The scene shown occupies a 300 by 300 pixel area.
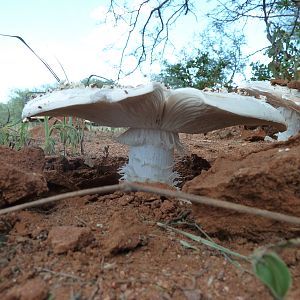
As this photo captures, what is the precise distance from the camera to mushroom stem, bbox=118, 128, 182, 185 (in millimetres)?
2000

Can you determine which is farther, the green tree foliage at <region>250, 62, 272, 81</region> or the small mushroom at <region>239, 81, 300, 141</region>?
the green tree foliage at <region>250, 62, 272, 81</region>

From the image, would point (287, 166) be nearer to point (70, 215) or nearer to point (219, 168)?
point (219, 168)

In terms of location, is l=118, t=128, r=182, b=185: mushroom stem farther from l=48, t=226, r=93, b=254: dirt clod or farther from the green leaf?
the green leaf

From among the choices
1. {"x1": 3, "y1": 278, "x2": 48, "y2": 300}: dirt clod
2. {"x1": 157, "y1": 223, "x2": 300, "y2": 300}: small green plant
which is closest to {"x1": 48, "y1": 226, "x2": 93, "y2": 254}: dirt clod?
{"x1": 3, "y1": 278, "x2": 48, "y2": 300}: dirt clod

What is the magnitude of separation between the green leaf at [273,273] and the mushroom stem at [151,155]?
1.28 meters

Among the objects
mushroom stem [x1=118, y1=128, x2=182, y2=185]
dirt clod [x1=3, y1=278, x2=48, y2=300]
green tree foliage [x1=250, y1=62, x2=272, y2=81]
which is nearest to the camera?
dirt clod [x1=3, y1=278, x2=48, y2=300]

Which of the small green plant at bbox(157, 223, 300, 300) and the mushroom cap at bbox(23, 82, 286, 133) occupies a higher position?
the mushroom cap at bbox(23, 82, 286, 133)

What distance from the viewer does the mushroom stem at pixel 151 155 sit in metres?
2.00

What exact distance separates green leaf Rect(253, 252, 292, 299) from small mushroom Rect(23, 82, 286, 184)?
0.85 metres

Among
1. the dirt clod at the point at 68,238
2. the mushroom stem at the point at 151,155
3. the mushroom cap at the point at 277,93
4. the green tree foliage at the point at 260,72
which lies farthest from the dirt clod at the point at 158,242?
the green tree foliage at the point at 260,72

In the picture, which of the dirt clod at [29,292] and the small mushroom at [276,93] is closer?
the dirt clod at [29,292]

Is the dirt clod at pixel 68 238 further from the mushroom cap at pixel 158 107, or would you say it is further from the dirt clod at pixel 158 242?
the mushroom cap at pixel 158 107

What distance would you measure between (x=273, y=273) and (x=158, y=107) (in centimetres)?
110

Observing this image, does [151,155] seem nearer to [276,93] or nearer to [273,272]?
[273,272]
